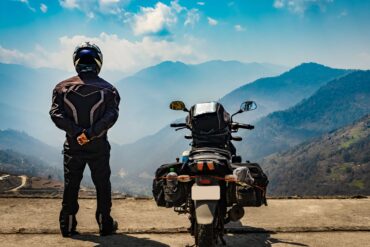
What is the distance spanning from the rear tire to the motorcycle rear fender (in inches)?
3.1

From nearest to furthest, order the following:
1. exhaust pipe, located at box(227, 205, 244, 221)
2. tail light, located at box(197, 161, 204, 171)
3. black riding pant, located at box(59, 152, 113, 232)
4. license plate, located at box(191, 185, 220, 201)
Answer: license plate, located at box(191, 185, 220, 201) < tail light, located at box(197, 161, 204, 171) < exhaust pipe, located at box(227, 205, 244, 221) < black riding pant, located at box(59, 152, 113, 232)

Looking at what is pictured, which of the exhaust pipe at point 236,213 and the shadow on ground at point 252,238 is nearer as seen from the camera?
the exhaust pipe at point 236,213

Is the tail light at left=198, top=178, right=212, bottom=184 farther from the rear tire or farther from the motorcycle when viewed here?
the rear tire

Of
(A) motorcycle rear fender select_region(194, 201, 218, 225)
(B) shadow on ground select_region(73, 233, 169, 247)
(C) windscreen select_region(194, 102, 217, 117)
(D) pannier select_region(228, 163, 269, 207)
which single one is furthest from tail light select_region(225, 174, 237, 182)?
(B) shadow on ground select_region(73, 233, 169, 247)

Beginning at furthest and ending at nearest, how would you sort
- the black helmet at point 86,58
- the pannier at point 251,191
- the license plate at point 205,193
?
the black helmet at point 86,58 → the pannier at point 251,191 → the license plate at point 205,193

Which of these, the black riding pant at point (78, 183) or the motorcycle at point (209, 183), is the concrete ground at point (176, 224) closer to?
the black riding pant at point (78, 183)

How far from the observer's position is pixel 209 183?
516 centimetres

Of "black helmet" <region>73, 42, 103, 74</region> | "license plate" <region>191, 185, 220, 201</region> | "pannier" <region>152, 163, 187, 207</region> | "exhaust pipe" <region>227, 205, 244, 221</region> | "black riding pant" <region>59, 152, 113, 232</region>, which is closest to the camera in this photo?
"license plate" <region>191, 185, 220, 201</region>

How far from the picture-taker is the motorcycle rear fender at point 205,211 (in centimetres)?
488

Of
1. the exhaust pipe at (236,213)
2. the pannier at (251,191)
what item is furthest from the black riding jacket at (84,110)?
the exhaust pipe at (236,213)

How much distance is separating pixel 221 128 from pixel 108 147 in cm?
201

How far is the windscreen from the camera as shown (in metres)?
6.20

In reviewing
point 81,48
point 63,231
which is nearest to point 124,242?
point 63,231

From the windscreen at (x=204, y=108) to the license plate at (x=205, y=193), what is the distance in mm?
1511
